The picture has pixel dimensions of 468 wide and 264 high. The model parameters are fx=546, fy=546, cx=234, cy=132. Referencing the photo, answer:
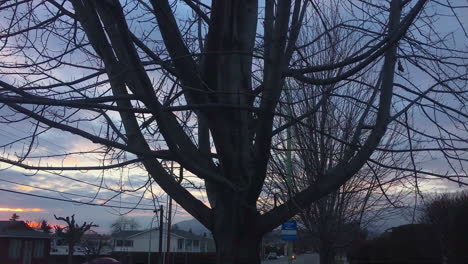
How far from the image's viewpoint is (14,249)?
132 ft

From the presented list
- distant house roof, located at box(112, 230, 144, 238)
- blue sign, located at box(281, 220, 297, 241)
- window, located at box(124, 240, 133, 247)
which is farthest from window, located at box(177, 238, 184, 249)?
blue sign, located at box(281, 220, 297, 241)

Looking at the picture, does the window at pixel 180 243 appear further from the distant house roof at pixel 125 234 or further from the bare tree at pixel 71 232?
the bare tree at pixel 71 232

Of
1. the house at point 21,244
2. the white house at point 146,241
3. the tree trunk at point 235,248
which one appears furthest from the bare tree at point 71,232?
the tree trunk at point 235,248

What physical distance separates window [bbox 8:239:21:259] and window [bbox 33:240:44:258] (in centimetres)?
229

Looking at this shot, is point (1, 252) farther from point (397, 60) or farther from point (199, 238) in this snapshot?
point (199, 238)

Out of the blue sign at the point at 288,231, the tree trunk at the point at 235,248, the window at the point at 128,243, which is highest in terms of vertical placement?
the window at the point at 128,243

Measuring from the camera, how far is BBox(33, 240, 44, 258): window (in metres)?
43.2

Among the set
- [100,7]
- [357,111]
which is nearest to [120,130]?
[100,7]

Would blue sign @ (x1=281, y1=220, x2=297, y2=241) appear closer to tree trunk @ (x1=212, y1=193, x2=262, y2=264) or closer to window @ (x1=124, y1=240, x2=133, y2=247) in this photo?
tree trunk @ (x1=212, y1=193, x2=262, y2=264)

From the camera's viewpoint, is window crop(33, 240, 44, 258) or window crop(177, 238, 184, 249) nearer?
window crop(33, 240, 44, 258)

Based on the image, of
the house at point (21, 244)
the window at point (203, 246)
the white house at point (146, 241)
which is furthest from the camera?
the window at point (203, 246)

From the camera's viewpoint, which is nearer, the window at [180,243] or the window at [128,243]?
the window at [180,243]

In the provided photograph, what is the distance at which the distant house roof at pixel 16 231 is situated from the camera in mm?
39500

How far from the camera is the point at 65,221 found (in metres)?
49.7
